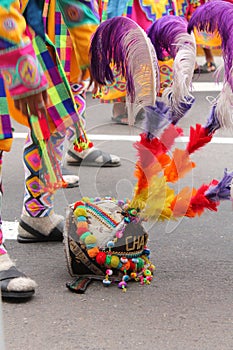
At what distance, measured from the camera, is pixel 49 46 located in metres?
3.14

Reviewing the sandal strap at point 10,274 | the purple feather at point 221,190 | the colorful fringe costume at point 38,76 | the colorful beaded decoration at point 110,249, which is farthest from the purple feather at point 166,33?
the sandal strap at point 10,274

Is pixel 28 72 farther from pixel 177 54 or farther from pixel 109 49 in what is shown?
pixel 177 54

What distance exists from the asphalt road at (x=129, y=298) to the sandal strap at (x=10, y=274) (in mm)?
105

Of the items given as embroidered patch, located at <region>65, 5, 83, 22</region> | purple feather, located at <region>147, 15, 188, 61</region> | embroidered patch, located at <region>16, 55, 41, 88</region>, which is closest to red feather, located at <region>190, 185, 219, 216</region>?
purple feather, located at <region>147, 15, 188, 61</region>

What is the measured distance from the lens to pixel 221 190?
3.33m

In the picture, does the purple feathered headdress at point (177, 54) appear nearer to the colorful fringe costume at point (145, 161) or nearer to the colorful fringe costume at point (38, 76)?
the colorful fringe costume at point (145, 161)

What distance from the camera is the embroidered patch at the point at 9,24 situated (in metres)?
2.59

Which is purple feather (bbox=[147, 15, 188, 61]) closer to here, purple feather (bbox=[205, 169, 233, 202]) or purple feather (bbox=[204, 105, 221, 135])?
purple feather (bbox=[204, 105, 221, 135])

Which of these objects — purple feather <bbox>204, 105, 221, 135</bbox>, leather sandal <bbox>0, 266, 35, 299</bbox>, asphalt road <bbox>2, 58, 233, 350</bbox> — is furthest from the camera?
purple feather <bbox>204, 105, 221, 135</bbox>

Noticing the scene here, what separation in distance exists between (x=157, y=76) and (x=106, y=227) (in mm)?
642

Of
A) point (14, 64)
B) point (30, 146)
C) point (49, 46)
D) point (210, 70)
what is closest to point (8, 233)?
point (30, 146)

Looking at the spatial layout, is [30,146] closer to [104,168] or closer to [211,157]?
[104,168]

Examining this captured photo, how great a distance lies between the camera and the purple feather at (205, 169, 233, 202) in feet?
10.9

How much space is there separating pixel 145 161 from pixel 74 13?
66 cm
